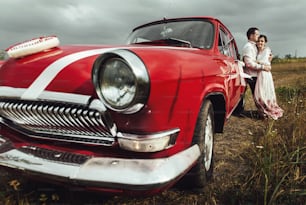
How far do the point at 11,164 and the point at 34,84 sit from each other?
486mm

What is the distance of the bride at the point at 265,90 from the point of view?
4.61 m

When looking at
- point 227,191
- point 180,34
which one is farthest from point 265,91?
point 227,191

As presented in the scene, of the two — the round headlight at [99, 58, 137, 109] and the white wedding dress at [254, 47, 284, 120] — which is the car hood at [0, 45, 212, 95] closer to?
the round headlight at [99, 58, 137, 109]

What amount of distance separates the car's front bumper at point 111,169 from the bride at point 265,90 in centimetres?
349

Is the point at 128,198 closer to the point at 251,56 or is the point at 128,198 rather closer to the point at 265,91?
the point at 265,91

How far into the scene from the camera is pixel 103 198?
6.48ft

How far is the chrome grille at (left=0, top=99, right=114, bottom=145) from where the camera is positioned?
4.92ft

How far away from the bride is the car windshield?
220 centimetres

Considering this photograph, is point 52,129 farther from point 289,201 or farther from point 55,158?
point 289,201

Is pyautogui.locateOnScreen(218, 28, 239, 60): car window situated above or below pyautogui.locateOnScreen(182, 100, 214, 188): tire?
above

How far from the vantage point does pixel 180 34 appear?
280 centimetres

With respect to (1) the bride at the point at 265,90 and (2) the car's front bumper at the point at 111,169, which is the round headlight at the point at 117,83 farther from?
(1) the bride at the point at 265,90

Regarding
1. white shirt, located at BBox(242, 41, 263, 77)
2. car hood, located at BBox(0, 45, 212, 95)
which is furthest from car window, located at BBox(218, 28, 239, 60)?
car hood, located at BBox(0, 45, 212, 95)

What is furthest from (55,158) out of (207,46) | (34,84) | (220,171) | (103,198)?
(207,46)
